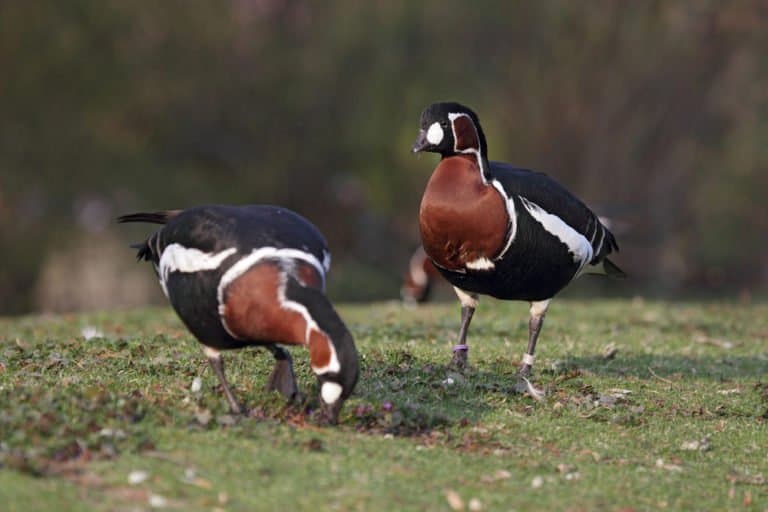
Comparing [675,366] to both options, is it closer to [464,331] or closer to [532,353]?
[532,353]

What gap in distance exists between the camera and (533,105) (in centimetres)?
2273

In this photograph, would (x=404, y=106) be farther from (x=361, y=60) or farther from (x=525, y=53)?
(x=525, y=53)

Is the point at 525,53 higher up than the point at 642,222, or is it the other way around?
the point at 525,53

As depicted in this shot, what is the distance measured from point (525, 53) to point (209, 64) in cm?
611

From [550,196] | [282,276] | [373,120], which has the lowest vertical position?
[282,276]

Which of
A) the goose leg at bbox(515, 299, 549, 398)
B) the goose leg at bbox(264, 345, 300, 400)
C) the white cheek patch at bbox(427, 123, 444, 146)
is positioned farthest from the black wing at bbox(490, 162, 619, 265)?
the goose leg at bbox(264, 345, 300, 400)

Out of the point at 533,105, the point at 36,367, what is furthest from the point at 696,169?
the point at 36,367

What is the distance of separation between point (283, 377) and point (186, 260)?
90 centimetres

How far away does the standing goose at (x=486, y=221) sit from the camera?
26.4ft

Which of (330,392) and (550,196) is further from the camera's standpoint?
(550,196)

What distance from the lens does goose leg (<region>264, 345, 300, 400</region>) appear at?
6945 millimetres

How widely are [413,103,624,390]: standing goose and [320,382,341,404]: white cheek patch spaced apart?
208 centimetres

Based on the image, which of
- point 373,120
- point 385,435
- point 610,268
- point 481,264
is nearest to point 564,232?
point 481,264

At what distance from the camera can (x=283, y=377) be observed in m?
7.00
